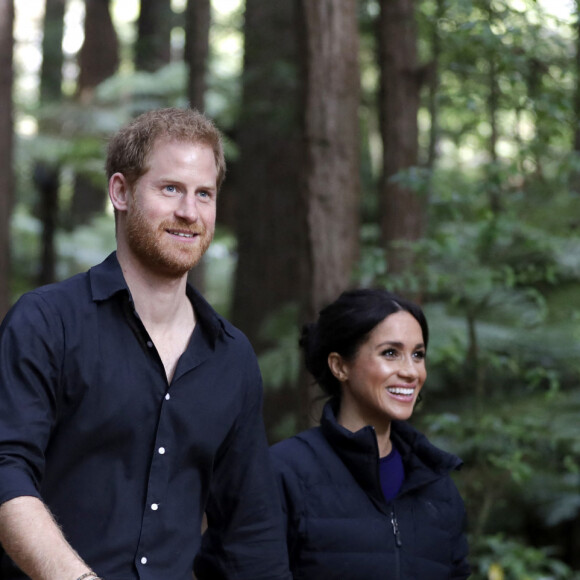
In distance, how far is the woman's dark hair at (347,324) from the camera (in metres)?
3.88

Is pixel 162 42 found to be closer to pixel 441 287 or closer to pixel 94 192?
pixel 94 192

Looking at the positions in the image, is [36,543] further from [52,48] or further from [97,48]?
[52,48]

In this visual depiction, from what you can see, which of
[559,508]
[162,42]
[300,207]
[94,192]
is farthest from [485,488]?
[94,192]

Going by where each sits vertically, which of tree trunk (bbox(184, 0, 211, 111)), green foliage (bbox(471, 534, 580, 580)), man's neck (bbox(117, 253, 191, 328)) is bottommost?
green foliage (bbox(471, 534, 580, 580))

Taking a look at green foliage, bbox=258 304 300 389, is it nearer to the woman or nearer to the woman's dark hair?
the woman's dark hair

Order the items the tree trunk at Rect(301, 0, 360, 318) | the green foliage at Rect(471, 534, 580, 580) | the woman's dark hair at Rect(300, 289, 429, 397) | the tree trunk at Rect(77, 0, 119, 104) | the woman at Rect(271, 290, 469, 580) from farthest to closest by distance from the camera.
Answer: the tree trunk at Rect(77, 0, 119, 104) → the tree trunk at Rect(301, 0, 360, 318) → the green foliage at Rect(471, 534, 580, 580) → the woman's dark hair at Rect(300, 289, 429, 397) → the woman at Rect(271, 290, 469, 580)

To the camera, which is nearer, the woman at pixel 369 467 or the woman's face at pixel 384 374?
the woman at pixel 369 467

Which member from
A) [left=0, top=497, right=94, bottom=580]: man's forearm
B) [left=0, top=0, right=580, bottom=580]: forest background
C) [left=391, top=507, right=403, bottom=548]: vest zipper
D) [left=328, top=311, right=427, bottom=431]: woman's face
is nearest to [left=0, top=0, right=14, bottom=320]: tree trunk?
[left=0, top=0, right=580, bottom=580]: forest background

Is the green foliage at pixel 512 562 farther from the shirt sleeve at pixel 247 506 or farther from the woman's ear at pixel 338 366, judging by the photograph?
the shirt sleeve at pixel 247 506

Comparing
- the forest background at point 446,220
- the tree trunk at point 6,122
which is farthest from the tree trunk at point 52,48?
the forest background at point 446,220

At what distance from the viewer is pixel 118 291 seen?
9.38 feet

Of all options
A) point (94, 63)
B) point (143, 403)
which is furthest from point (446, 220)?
point (94, 63)

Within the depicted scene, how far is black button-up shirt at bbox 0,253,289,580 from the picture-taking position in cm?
260

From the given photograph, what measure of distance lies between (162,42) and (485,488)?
34.5 ft
